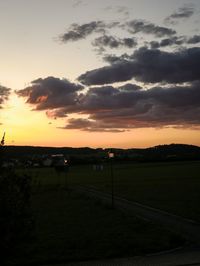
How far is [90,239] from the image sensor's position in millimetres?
17125

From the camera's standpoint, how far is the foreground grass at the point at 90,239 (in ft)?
46.6

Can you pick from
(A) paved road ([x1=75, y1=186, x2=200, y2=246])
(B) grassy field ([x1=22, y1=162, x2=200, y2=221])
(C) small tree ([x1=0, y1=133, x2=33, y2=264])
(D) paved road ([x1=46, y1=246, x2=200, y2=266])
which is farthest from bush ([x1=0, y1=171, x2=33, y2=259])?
(A) paved road ([x1=75, y1=186, x2=200, y2=246])

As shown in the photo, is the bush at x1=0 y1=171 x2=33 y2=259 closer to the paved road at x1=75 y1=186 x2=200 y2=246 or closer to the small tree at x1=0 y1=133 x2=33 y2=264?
the small tree at x1=0 y1=133 x2=33 y2=264

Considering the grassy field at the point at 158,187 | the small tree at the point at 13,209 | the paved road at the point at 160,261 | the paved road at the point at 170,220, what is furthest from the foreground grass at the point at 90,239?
the grassy field at the point at 158,187

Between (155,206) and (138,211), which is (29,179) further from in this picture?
(155,206)

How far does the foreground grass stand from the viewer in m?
14.2

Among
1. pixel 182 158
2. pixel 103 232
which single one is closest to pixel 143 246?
pixel 103 232

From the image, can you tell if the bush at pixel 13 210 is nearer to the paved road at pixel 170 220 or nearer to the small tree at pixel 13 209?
the small tree at pixel 13 209

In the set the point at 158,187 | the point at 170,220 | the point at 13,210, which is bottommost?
the point at 170,220

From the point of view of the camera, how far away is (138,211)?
2755cm

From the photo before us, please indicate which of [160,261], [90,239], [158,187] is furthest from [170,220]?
[158,187]

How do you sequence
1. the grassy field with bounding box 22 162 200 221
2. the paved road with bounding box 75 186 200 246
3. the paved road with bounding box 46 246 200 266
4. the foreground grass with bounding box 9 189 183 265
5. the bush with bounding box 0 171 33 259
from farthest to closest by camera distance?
the grassy field with bounding box 22 162 200 221 < the paved road with bounding box 75 186 200 246 < the foreground grass with bounding box 9 189 183 265 < the paved road with bounding box 46 246 200 266 < the bush with bounding box 0 171 33 259

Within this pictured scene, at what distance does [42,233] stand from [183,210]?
10.2m

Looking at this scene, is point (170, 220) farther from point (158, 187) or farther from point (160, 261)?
point (158, 187)
